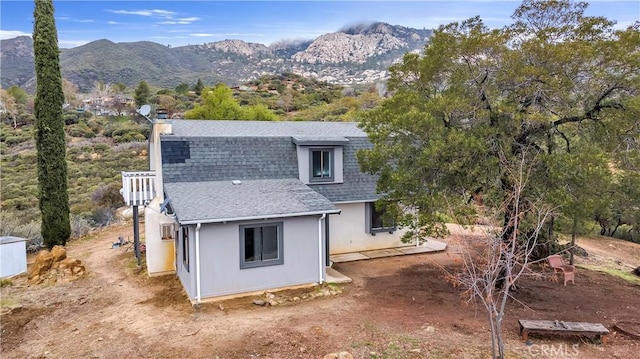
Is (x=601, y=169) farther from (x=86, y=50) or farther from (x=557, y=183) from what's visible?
(x=86, y=50)

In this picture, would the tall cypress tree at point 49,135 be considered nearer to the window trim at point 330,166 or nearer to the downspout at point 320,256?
the window trim at point 330,166

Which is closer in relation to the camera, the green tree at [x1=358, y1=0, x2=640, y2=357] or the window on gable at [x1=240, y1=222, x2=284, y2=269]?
the green tree at [x1=358, y1=0, x2=640, y2=357]

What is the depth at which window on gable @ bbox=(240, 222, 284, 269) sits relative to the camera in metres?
11.4

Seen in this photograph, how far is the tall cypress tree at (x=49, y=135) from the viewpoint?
17.2 m

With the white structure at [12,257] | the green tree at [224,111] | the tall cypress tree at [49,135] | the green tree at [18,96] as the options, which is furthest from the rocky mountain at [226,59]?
the white structure at [12,257]

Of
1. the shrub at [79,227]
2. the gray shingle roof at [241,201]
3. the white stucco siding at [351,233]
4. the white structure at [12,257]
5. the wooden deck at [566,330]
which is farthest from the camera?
the shrub at [79,227]

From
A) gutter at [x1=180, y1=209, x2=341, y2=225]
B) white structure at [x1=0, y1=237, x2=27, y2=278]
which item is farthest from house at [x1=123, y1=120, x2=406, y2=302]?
white structure at [x1=0, y1=237, x2=27, y2=278]

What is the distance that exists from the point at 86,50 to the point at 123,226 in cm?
7551

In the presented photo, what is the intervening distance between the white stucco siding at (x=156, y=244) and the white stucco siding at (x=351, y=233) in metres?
5.88

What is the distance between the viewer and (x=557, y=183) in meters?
10.5

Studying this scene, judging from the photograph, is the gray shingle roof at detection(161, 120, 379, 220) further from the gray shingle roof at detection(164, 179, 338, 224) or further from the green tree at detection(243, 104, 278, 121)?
the green tree at detection(243, 104, 278, 121)

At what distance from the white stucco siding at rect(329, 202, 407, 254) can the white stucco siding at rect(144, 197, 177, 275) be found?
19.3ft

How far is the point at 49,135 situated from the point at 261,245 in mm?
12137

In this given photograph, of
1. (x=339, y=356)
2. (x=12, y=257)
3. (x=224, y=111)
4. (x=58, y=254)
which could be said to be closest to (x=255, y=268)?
(x=339, y=356)
